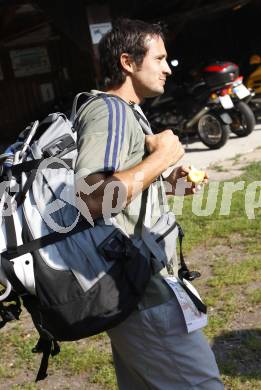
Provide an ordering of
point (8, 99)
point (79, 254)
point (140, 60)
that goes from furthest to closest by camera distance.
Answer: point (8, 99)
point (140, 60)
point (79, 254)

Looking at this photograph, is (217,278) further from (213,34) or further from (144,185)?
(213,34)

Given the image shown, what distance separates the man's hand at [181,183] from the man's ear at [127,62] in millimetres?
447

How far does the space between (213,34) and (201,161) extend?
6.10m

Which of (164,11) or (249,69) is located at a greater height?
(164,11)

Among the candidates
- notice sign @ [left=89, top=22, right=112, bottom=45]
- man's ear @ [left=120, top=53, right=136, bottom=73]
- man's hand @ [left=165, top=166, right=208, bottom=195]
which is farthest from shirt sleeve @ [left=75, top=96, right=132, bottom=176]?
notice sign @ [left=89, top=22, right=112, bottom=45]

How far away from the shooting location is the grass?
11.1 feet

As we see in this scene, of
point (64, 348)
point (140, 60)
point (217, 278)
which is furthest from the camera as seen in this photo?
point (217, 278)

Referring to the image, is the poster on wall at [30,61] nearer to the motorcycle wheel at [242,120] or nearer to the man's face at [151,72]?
the motorcycle wheel at [242,120]

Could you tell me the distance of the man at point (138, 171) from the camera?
1.94 metres

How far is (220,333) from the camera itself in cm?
369

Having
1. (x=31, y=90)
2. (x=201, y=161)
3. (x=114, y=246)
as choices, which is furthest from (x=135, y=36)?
(x=31, y=90)

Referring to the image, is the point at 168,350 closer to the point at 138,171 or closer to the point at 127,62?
the point at 138,171

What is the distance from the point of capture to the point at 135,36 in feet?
7.38

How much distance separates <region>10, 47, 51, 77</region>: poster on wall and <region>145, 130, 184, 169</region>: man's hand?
42.8 feet
